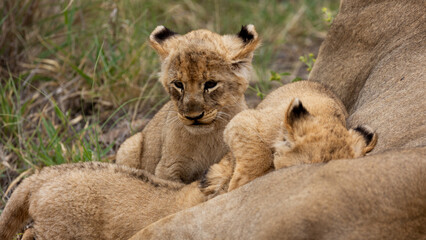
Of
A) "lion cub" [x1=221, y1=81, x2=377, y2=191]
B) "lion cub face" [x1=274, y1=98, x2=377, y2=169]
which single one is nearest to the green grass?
"lion cub" [x1=221, y1=81, x2=377, y2=191]

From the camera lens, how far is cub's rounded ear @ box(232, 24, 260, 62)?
419 centimetres

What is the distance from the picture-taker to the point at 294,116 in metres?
3.10

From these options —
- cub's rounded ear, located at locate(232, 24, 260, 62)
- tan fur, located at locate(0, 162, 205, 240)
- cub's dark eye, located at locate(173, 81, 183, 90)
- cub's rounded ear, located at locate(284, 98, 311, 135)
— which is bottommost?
tan fur, located at locate(0, 162, 205, 240)

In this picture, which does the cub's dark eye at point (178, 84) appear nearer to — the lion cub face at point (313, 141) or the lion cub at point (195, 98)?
the lion cub at point (195, 98)

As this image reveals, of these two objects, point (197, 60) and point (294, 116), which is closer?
point (294, 116)

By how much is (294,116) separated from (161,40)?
5.24ft

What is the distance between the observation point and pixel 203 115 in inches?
153

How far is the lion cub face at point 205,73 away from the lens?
3879 mm

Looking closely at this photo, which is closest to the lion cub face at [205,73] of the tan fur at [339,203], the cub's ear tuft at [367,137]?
the cub's ear tuft at [367,137]

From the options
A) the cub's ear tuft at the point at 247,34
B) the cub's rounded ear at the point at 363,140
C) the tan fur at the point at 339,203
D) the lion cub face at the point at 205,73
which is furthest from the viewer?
the cub's ear tuft at the point at 247,34

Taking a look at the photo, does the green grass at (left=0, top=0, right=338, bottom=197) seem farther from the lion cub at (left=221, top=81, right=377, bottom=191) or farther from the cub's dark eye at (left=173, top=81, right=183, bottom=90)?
the lion cub at (left=221, top=81, right=377, bottom=191)

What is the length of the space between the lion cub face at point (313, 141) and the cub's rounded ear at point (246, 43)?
1.11 metres

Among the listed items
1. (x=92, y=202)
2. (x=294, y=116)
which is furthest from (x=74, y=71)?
(x=294, y=116)

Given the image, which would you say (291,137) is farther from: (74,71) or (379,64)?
(74,71)
